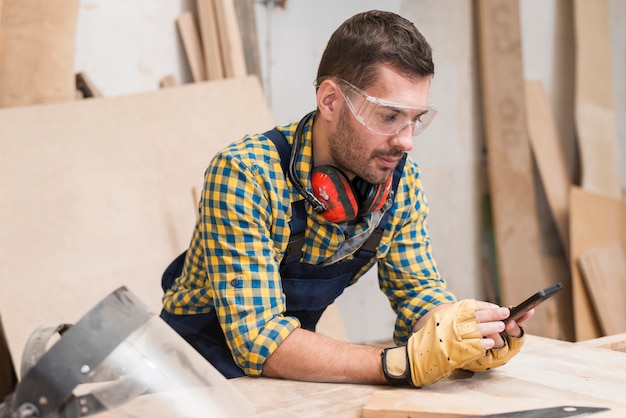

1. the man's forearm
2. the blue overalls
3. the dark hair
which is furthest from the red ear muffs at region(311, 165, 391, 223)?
the man's forearm

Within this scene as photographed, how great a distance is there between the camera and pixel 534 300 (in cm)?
180

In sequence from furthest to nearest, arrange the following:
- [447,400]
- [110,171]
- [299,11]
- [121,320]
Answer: [299,11]
[110,171]
[447,400]
[121,320]

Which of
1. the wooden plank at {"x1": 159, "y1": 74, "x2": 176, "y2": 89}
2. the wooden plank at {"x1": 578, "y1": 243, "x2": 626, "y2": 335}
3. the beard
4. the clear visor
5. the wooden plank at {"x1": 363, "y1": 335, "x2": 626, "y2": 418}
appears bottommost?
the wooden plank at {"x1": 578, "y1": 243, "x2": 626, "y2": 335}

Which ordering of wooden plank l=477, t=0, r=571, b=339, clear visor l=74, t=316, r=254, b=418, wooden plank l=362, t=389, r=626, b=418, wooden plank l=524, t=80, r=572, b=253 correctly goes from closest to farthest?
clear visor l=74, t=316, r=254, b=418
wooden plank l=362, t=389, r=626, b=418
wooden plank l=477, t=0, r=571, b=339
wooden plank l=524, t=80, r=572, b=253

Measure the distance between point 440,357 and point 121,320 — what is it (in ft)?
2.74

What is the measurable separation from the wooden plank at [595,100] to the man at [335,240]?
2949 millimetres

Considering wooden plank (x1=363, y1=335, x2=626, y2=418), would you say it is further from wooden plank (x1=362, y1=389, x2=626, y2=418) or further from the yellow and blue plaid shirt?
the yellow and blue plaid shirt

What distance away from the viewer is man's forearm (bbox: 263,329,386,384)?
6.37 ft

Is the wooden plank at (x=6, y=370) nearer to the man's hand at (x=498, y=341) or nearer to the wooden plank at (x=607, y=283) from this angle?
the man's hand at (x=498, y=341)

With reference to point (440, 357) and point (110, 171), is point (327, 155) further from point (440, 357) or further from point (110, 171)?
point (110, 171)

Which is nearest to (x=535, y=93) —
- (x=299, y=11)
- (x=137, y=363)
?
(x=299, y=11)

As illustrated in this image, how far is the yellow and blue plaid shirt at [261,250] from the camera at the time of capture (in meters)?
2.00

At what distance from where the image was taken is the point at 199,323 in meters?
2.32

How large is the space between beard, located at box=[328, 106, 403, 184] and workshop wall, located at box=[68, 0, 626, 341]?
2.04 m
